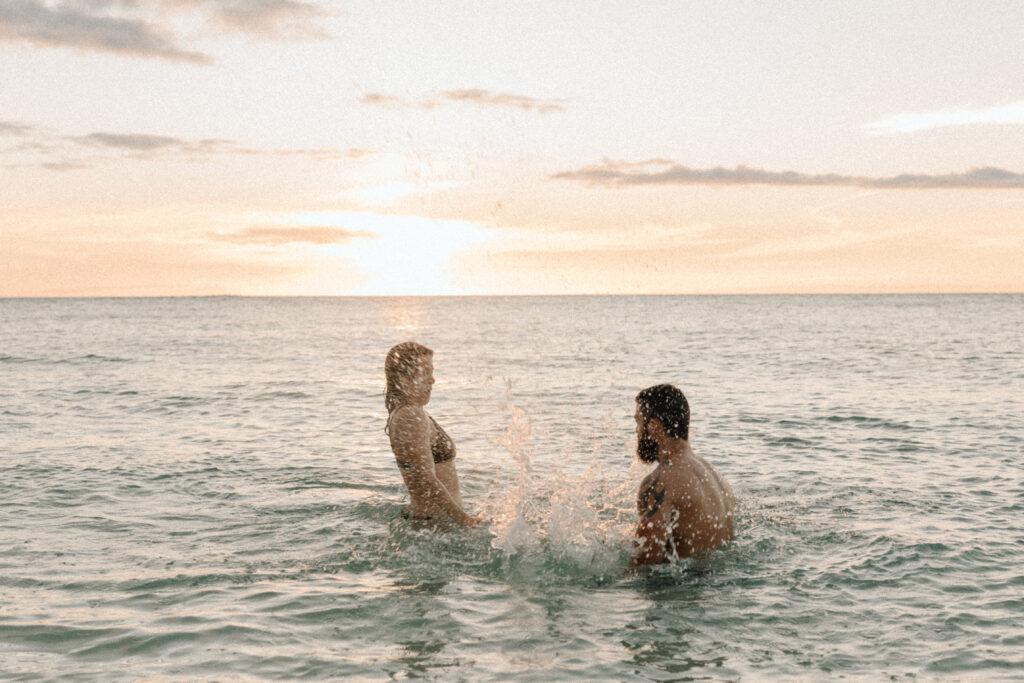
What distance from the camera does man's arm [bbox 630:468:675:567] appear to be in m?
7.27

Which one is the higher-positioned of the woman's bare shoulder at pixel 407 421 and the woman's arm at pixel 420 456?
the woman's bare shoulder at pixel 407 421

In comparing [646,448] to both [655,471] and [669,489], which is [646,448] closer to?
[655,471]

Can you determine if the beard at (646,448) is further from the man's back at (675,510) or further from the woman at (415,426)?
the woman at (415,426)

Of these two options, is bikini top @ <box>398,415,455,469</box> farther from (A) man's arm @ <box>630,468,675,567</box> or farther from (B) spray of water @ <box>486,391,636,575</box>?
(A) man's arm @ <box>630,468,675,567</box>

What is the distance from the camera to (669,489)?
23.9ft

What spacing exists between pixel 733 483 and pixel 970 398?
45.9ft

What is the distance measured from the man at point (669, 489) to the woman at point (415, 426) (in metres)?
1.86

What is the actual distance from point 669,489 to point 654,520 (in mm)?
307

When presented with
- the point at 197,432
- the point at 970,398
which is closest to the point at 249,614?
the point at 197,432

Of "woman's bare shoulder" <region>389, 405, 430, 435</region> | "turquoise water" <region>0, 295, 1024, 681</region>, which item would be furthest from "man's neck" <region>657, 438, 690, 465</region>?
"woman's bare shoulder" <region>389, 405, 430, 435</region>

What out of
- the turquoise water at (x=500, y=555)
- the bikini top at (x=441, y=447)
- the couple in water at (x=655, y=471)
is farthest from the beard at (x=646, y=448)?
the bikini top at (x=441, y=447)

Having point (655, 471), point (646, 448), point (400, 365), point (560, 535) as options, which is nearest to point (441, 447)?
point (400, 365)

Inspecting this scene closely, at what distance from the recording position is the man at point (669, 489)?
7.27m

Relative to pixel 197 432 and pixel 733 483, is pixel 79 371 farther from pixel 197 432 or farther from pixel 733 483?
pixel 733 483
